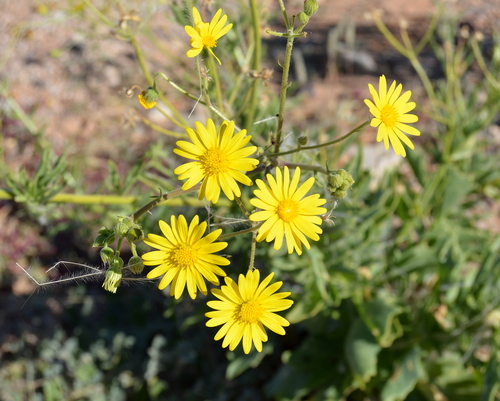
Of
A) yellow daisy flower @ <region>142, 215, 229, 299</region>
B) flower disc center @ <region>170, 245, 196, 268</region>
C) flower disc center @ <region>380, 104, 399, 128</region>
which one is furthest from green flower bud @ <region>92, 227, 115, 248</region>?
flower disc center @ <region>380, 104, 399, 128</region>

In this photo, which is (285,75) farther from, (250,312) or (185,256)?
(250,312)

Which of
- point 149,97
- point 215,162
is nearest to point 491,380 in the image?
point 215,162

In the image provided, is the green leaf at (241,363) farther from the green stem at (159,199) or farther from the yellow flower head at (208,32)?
the yellow flower head at (208,32)

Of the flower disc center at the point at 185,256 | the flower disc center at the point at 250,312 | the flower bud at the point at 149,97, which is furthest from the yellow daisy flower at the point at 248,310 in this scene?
the flower bud at the point at 149,97

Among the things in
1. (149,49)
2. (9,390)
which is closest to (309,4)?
(9,390)

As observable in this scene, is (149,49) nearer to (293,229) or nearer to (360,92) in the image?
(360,92)

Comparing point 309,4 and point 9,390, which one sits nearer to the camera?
point 309,4
